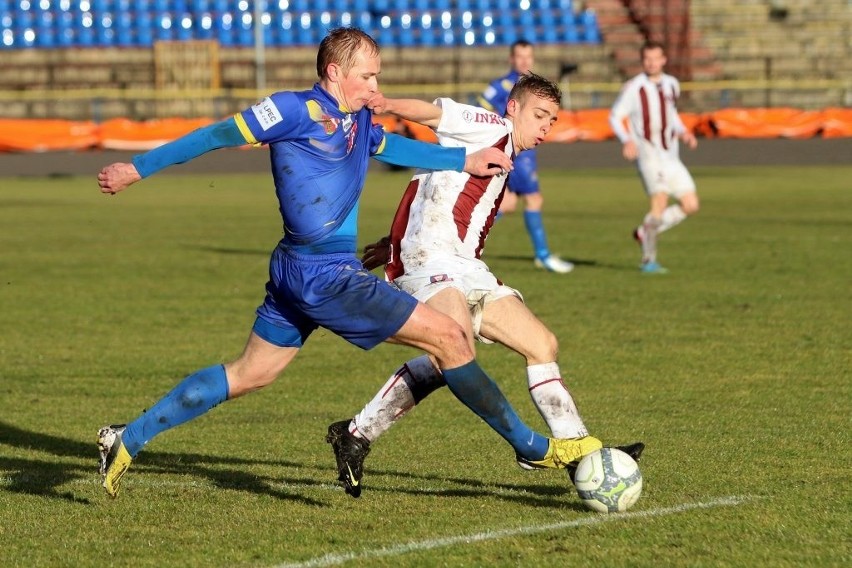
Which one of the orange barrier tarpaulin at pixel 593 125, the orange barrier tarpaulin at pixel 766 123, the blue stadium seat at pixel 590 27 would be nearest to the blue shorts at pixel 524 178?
the orange barrier tarpaulin at pixel 593 125

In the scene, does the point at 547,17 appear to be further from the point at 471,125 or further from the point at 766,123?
the point at 471,125

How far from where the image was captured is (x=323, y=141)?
18.5ft

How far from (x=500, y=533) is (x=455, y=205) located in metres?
1.67

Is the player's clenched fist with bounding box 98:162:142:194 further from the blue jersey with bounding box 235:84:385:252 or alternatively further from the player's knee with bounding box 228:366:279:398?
the player's knee with bounding box 228:366:279:398

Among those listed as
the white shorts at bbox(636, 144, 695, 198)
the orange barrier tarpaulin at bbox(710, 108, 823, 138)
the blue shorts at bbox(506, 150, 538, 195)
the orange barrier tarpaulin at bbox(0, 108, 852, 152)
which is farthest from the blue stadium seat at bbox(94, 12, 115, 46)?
the white shorts at bbox(636, 144, 695, 198)

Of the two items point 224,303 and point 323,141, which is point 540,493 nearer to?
point 323,141

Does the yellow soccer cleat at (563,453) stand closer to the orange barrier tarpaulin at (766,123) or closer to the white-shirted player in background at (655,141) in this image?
the white-shirted player in background at (655,141)

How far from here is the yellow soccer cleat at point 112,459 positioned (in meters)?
5.89

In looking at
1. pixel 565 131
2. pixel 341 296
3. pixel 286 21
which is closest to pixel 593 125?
pixel 565 131

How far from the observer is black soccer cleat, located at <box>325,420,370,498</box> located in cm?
589

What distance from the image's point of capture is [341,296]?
563 cm

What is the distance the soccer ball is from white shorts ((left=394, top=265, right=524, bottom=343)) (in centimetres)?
81

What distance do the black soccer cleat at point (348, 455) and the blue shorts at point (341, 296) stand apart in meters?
0.50

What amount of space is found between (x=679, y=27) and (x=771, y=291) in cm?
2978
